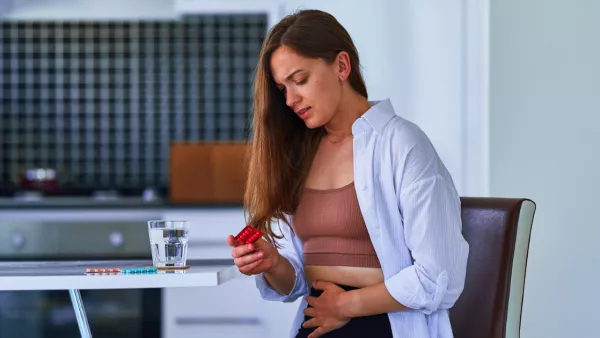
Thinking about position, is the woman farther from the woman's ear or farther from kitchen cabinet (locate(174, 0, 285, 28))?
kitchen cabinet (locate(174, 0, 285, 28))

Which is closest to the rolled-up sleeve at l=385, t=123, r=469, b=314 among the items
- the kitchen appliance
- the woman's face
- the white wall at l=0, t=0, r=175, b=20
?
the woman's face

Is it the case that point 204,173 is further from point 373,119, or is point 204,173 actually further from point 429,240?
point 429,240

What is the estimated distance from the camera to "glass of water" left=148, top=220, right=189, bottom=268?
1.79 metres

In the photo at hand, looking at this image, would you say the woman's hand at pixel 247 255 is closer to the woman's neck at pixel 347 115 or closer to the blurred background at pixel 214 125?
the woman's neck at pixel 347 115

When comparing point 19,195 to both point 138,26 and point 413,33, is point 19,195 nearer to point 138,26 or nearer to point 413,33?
point 138,26

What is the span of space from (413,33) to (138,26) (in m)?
2.02

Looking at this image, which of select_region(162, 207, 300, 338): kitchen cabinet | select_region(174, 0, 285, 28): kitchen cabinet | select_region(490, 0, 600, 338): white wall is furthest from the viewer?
select_region(174, 0, 285, 28): kitchen cabinet

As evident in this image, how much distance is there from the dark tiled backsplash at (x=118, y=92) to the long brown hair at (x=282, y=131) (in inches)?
111

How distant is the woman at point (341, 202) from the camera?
1796 millimetres

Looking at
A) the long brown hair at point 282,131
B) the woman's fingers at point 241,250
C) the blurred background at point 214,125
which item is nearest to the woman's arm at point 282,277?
the long brown hair at point 282,131

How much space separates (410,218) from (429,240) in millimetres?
65

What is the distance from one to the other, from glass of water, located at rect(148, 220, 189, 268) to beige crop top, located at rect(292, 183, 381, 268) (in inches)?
13.0

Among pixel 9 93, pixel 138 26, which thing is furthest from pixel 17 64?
pixel 138 26

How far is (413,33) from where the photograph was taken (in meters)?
3.40
